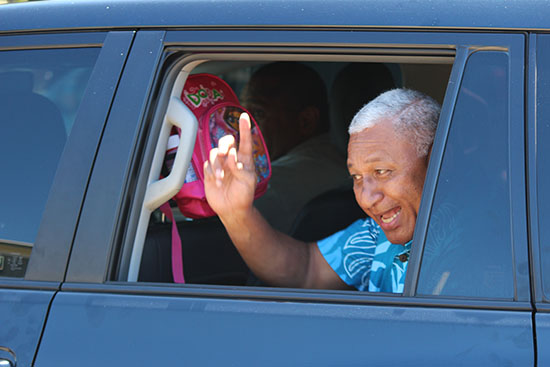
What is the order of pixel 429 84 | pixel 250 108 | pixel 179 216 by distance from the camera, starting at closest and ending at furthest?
pixel 429 84 < pixel 179 216 < pixel 250 108

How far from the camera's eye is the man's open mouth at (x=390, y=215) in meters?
1.92

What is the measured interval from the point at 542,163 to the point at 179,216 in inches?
59.2

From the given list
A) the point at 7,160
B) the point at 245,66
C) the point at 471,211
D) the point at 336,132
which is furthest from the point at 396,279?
the point at 245,66

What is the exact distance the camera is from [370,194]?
6.35ft

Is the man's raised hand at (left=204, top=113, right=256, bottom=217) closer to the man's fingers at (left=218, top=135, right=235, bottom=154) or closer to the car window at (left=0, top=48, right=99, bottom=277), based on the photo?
the man's fingers at (left=218, top=135, right=235, bottom=154)

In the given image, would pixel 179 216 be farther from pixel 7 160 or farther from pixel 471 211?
pixel 471 211

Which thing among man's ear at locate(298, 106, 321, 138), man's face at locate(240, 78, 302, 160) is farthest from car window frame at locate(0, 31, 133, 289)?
man's ear at locate(298, 106, 321, 138)

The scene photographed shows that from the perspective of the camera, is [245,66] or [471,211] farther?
[245,66]

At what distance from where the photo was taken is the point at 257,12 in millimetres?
1555

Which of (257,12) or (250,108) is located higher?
(250,108)

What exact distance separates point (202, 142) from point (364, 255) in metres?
0.62

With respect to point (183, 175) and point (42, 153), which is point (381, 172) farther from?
point (42, 153)

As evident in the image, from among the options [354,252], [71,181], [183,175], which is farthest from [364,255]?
[71,181]

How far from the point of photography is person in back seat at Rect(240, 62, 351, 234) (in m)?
3.12
